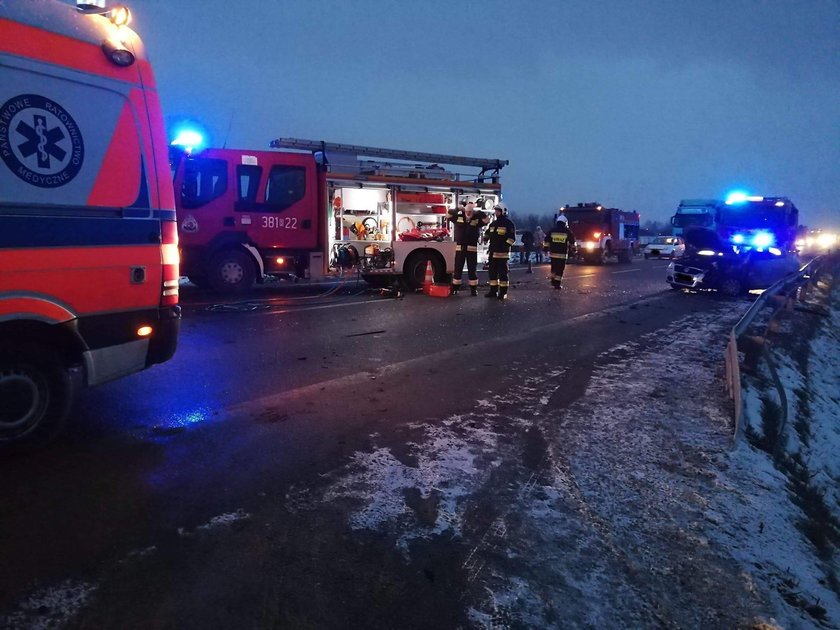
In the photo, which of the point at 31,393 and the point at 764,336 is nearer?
the point at 31,393

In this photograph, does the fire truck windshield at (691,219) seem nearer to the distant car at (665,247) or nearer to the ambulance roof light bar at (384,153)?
the distant car at (665,247)

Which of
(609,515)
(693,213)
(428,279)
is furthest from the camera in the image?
(693,213)

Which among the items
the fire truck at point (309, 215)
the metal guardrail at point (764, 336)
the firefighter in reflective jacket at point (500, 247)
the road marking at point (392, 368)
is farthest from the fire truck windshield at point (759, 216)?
the road marking at point (392, 368)

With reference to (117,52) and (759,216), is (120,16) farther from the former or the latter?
(759,216)

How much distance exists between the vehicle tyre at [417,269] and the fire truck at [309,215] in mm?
23

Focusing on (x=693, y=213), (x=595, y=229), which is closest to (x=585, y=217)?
(x=595, y=229)

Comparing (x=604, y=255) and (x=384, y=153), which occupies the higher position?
(x=384, y=153)

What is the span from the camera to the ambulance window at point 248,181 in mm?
12102

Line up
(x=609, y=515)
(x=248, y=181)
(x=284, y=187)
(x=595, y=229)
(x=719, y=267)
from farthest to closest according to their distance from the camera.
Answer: (x=595, y=229) → (x=719, y=267) → (x=284, y=187) → (x=248, y=181) → (x=609, y=515)

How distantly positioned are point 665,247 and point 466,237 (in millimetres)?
23119

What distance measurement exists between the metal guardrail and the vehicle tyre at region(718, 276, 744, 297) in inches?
50.6

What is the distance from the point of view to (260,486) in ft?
11.6

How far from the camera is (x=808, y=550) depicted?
330 centimetres

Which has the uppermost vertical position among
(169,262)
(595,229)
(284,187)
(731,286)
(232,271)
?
(284,187)
